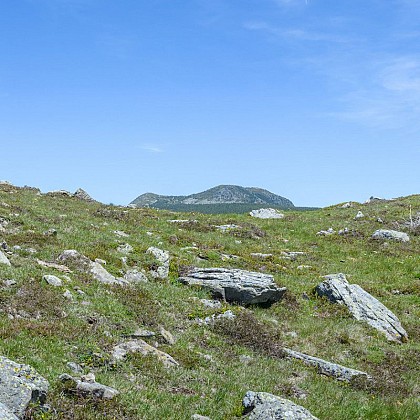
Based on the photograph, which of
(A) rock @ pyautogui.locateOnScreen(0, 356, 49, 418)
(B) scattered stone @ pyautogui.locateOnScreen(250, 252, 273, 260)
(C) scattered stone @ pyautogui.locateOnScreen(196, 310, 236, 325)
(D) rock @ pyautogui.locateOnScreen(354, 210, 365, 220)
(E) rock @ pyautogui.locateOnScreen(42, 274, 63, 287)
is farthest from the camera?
(D) rock @ pyautogui.locateOnScreen(354, 210, 365, 220)

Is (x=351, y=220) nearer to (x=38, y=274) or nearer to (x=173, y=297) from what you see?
(x=173, y=297)

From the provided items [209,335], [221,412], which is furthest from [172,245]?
[221,412]

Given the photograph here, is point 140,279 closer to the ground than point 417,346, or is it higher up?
higher up

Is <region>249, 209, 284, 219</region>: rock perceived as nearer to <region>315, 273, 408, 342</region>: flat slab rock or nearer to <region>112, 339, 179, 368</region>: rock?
<region>315, 273, 408, 342</region>: flat slab rock

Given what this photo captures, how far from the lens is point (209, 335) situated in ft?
44.6

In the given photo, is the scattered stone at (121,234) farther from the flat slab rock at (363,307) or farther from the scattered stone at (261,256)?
the flat slab rock at (363,307)

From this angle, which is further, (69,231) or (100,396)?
(69,231)

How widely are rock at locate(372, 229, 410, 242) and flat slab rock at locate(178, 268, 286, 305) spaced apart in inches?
713

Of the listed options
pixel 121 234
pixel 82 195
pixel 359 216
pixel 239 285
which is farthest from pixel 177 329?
pixel 82 195

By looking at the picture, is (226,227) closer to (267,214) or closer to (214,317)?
(267,214)

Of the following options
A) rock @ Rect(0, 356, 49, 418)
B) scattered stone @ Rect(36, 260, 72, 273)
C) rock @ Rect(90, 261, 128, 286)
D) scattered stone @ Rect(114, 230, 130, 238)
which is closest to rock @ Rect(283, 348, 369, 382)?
rock @ Rect(90, 261, 128, 286)

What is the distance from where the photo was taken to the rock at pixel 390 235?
33312 mm

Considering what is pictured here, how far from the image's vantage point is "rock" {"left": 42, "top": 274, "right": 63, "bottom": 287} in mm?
13172

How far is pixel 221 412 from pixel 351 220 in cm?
3423
